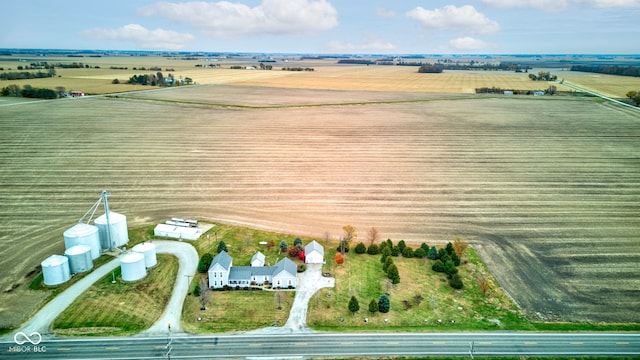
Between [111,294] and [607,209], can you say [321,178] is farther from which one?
[607,209]

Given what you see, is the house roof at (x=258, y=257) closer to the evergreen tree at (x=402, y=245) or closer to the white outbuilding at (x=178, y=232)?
the white outbuilding at (x=178, y=232)

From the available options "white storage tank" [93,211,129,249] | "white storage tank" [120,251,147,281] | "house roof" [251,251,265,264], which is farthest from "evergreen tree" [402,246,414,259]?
"white storage tank" [93,211,129,249]

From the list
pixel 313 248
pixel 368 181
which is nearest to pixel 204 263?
pixel 313 248

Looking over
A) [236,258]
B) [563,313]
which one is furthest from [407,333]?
[236,258]

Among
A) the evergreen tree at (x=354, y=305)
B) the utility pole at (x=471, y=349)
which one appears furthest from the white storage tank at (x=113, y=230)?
the utility pole at (x=471, y=349)

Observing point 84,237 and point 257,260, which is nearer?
point 257,260

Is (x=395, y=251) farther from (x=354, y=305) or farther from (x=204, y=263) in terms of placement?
(x=204, y=263)
